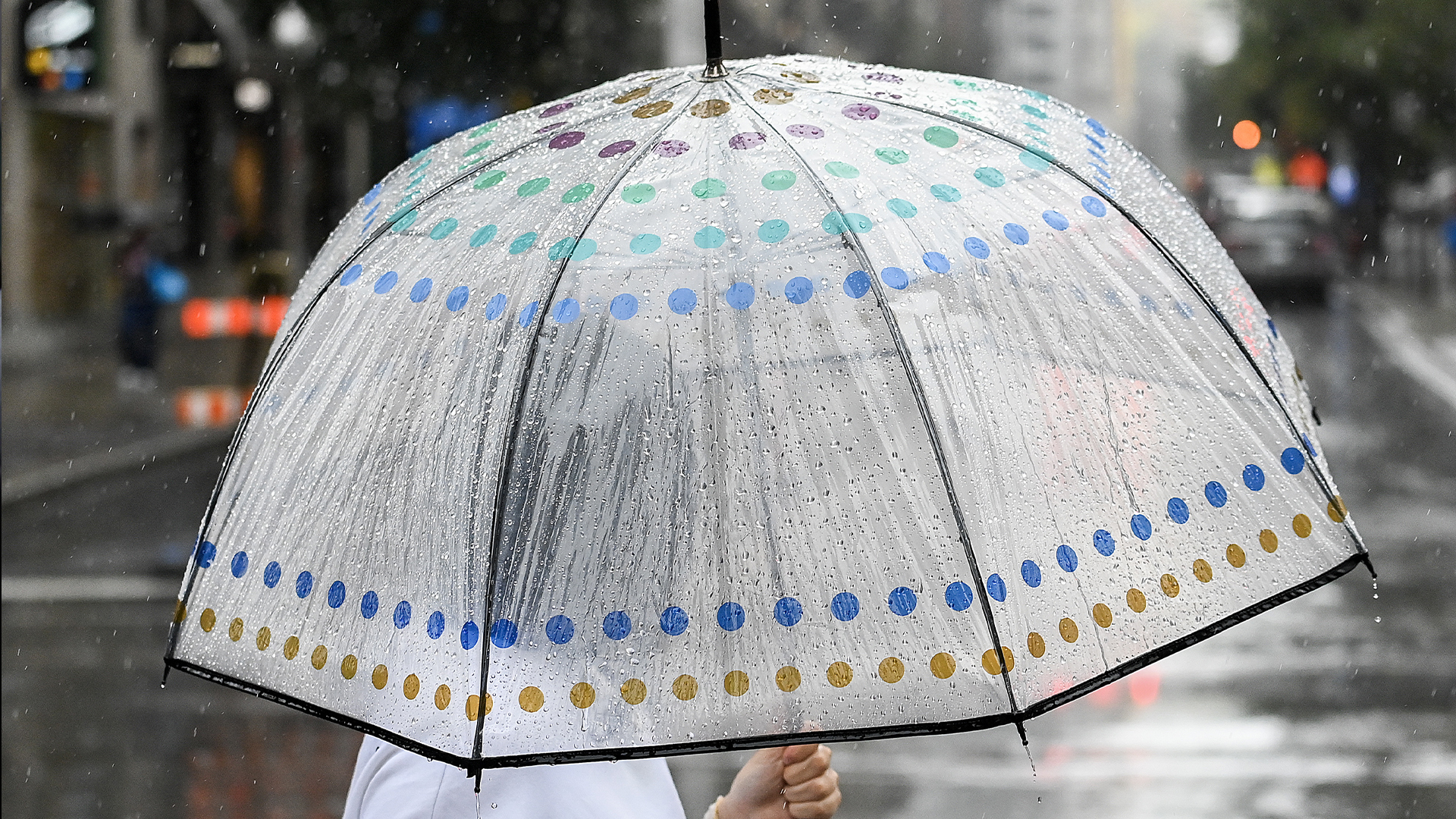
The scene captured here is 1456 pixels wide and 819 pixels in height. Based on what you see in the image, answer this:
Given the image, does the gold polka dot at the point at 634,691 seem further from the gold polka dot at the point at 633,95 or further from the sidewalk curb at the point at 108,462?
the sidewalk curb at the point at 108,462

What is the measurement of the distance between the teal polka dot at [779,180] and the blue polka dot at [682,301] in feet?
0.57

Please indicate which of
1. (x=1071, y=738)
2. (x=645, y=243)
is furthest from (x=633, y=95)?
(x=1071, y=738)

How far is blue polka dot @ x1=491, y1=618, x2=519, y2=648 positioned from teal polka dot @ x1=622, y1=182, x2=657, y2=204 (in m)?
0.53

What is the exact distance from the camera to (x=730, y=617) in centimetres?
196

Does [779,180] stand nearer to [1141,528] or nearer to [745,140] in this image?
[745,140]

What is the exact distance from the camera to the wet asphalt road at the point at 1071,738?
240 inches

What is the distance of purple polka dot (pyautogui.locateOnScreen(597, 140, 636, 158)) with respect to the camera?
2.19m

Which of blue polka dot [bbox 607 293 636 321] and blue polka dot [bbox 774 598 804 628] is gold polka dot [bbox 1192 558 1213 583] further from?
blue polka dot [bbox 607 293 636 321]

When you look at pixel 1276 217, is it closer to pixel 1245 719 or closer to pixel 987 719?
pixel 1245 719

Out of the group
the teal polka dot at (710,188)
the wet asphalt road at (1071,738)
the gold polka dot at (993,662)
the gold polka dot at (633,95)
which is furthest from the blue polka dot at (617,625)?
the wet asphalt road at (1071,738)

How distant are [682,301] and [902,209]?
31 cm

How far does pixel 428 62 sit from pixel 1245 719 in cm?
1553

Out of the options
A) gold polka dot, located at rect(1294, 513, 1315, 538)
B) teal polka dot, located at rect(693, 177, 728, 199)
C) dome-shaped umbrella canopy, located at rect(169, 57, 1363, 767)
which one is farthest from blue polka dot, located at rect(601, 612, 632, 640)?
gold polka dot, located at rect(1294, 513, 1315, 538)

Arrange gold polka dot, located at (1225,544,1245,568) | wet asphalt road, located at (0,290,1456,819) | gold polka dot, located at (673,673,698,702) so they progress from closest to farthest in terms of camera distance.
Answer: gold polka dot, located at (673,673,698,702) < gold polka dot, located at (1225,544,1245,568) < wet asphalt road, located at (0,290,1456,819)
